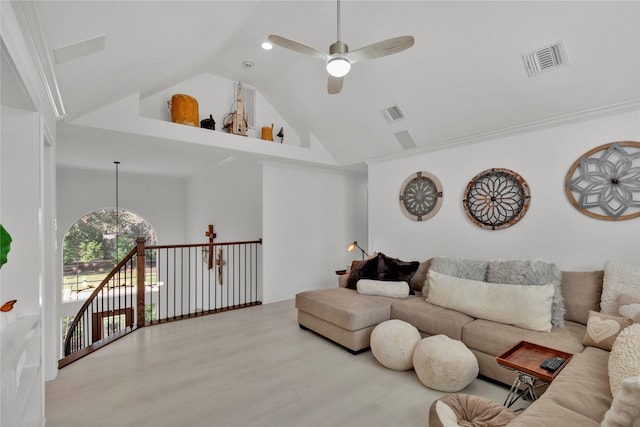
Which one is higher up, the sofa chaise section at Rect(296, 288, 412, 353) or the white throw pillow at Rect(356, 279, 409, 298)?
the white throw pillow at Rect(356, 279, 409, 298)

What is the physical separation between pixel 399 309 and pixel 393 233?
180 cm

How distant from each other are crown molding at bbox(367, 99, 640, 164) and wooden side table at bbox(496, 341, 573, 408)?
240 cm

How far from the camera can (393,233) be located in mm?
4969

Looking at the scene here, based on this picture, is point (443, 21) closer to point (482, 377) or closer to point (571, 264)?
point (571, 264)

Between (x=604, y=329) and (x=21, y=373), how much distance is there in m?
3.82


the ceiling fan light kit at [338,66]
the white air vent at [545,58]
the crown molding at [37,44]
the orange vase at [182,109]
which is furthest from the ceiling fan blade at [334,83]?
the orange vase at [182,109]

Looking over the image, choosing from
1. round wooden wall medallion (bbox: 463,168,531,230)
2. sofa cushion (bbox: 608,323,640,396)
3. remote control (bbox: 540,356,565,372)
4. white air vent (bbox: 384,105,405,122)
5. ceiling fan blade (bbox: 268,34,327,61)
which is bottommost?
remote control (bbox: 540,356,565,372)

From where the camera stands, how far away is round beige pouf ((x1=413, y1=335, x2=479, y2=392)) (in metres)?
2.38

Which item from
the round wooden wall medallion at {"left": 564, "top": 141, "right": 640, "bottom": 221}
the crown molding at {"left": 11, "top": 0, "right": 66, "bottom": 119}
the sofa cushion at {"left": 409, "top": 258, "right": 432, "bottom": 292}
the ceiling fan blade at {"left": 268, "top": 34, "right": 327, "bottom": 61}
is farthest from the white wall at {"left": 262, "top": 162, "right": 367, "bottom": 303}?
the round wooden wall medallion at {"left": 564, "top": 141, "right": 640, "bottom": 221}

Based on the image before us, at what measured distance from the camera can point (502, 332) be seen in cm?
257

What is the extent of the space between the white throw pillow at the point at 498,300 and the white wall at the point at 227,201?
10.5 feet

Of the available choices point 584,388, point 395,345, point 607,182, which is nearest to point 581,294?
point 607,182

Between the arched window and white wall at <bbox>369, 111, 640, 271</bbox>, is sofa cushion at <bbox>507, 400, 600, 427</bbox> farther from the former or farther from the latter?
the arched window

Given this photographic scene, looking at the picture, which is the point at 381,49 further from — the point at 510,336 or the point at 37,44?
the point at 510,336
